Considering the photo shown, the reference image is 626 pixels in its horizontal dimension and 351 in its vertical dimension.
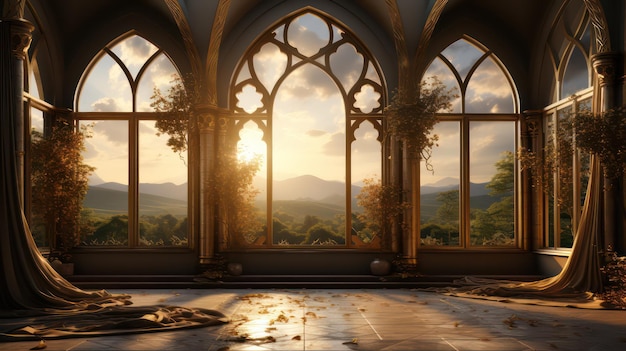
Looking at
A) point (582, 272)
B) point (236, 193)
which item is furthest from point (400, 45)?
point (582, 272)

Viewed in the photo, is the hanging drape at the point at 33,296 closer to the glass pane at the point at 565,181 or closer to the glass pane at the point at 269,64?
the glass pane at the point at 269,64

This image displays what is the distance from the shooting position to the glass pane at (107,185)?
11.0 metres

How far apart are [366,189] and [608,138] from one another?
13.4ft

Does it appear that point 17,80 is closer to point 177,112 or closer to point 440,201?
point 177,112

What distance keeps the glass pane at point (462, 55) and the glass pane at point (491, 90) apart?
194mm

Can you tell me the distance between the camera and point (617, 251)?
8.39 meters

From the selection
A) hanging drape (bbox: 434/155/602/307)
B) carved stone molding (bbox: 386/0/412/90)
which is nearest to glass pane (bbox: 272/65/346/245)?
carved stone molding (bbox: 386/0/412/90)

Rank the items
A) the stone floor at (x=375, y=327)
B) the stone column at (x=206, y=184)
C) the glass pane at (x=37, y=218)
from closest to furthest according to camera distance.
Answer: the stone floor at (x=375, y=327) → the glass pane at (x=37, y=218) → the stone column at (x=206, y=184)

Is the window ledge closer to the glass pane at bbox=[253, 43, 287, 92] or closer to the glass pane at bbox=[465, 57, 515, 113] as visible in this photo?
the glass pane at bbox=[465, 57, 515, 113]

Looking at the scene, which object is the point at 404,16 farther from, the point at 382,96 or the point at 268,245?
the point at 268,245

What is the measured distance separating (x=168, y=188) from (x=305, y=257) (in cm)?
269

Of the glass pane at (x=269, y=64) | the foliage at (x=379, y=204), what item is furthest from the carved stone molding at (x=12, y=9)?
the foliage at (x=379, y=204)

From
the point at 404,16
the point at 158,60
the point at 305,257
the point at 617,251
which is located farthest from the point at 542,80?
the point at 158,60

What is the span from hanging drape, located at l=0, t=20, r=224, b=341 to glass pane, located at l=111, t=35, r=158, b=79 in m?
3.63
